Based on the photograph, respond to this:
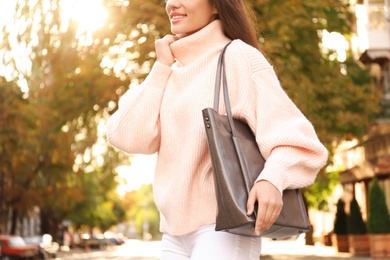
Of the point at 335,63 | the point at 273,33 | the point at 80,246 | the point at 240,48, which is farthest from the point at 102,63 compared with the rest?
the point at 80,246

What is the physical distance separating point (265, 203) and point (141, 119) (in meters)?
0.84

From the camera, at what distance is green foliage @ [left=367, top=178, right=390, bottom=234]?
2644 centimetres

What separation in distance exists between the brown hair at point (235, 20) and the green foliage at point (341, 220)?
2906cm

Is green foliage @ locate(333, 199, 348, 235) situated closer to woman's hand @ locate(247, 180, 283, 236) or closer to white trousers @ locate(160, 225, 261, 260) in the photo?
white trousers @ locate(160, 225, 261, 260)

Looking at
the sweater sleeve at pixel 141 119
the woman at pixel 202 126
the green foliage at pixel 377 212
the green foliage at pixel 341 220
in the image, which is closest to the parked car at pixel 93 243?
the green foliage at pixel 341 220

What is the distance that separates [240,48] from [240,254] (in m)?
0.80

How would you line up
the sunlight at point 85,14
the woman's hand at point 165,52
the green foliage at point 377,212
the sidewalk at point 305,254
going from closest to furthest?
the woman's hand at point 165,52
the sunlight at point 85,14
the green foliage at point 377,212
the sidewalk at point 305,254

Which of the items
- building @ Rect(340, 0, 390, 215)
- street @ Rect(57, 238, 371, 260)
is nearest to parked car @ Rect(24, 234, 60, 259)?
street @ Rect(57, 238, 371, 260)

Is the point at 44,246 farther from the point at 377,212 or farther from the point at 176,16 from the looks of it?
the point at 176,16

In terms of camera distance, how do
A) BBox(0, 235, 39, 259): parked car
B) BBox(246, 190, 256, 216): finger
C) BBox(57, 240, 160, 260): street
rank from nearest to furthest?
BBox(246, 190, 256, 216): finger < BBox(0, 235, 39, 259): parked car < BBox(57, 240, 160, 260): street

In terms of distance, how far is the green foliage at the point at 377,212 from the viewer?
26438mm

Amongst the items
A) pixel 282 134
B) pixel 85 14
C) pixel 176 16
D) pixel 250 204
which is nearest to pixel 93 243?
pixel 85 14

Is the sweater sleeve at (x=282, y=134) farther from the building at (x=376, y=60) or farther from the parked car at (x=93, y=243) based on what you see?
the parked car at (x=93, y=243)

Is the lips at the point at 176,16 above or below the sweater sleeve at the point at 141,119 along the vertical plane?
above
